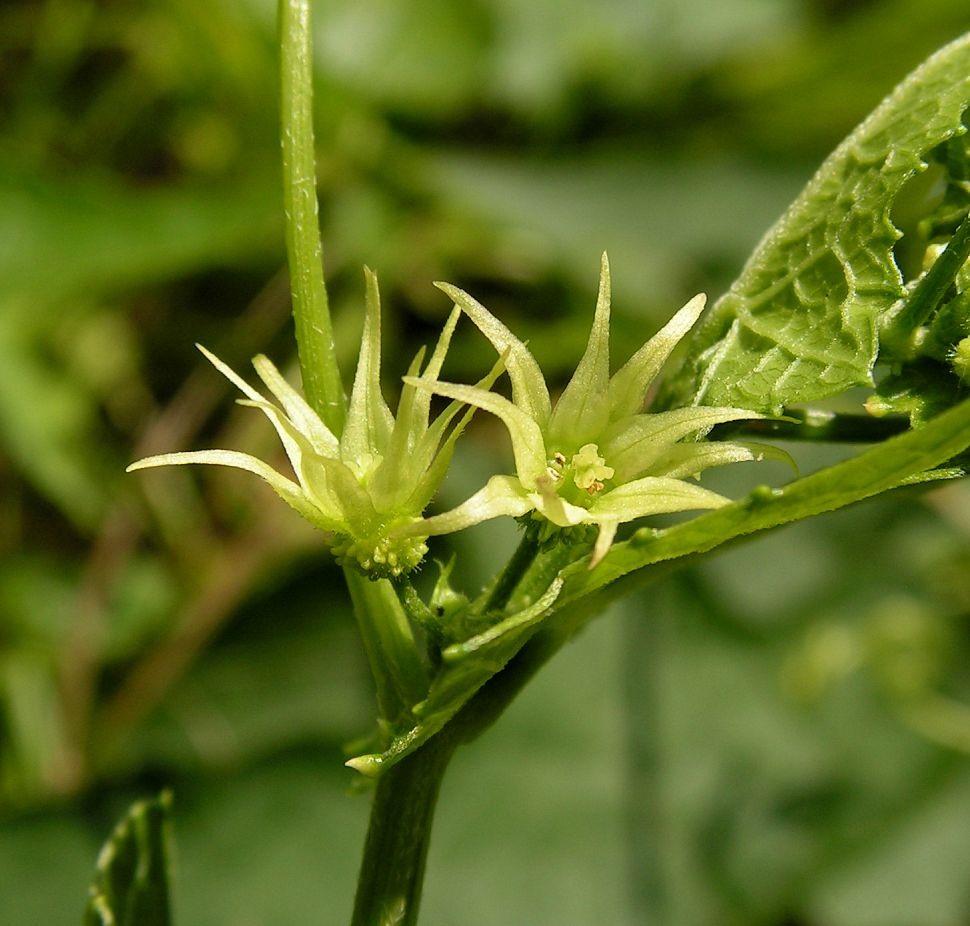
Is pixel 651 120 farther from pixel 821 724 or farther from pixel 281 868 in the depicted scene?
pixel 281 868

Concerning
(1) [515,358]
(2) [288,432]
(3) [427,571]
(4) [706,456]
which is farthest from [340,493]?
(3) [427,571]

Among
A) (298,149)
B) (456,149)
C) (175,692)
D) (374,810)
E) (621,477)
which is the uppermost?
(456,149)

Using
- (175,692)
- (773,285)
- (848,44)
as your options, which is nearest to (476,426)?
(175,692)

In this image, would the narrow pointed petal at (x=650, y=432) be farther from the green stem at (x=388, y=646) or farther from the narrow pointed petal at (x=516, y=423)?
→ the green stem at (x=388, y=646)

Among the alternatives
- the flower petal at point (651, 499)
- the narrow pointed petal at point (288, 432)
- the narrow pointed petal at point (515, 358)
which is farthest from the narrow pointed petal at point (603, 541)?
the narrow pointed petal at point (288, 432)

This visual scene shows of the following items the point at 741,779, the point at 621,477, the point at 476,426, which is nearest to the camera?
the point at 621,477

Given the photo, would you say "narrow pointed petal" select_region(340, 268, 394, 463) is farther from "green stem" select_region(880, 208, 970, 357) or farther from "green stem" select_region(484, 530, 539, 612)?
"green stem" select_region(880, 208, 970, 357)

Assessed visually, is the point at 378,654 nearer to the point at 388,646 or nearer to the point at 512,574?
the point at 388,646
